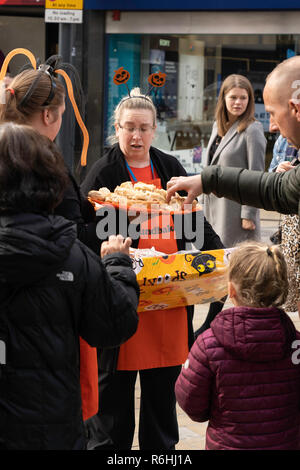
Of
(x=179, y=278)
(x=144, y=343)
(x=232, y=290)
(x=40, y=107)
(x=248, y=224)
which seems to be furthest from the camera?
(x=248, y=224)

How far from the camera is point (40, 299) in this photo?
96.0 inches

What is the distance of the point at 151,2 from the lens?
1338 centimetres

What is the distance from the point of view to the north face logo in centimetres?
245

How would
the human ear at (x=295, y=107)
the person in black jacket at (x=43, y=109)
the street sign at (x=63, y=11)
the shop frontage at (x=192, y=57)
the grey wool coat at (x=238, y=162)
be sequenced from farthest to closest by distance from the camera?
the shop frontage at (x=192, y=57) < the street sign at (x=63, y=11) < the grey wool coat at (x=238, y=162) < the person in black jacket at (x=43, y=109) < the human ear at (x=295, y=107)

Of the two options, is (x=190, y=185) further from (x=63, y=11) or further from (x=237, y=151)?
(x=63, y=11)

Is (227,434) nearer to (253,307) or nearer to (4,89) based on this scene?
(253,307)

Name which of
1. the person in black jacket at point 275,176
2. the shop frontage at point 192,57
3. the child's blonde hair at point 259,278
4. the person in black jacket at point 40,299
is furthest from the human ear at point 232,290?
the shop frontage at point 192,57

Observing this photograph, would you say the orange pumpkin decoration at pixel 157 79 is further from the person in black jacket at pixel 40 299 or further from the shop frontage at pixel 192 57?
the shop frontage at pixel 192 57

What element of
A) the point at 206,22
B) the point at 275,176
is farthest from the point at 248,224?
the point at 206,22

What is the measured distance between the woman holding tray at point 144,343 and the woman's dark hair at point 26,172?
1163 mm

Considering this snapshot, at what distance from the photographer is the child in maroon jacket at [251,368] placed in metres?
2.74

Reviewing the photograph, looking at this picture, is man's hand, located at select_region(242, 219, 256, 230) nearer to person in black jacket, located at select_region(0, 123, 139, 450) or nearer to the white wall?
person in black jacket, located at select_region(0, 123, 139, 450)

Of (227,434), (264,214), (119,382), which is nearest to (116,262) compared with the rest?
(227,434)

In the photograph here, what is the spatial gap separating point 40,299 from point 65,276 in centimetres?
11
